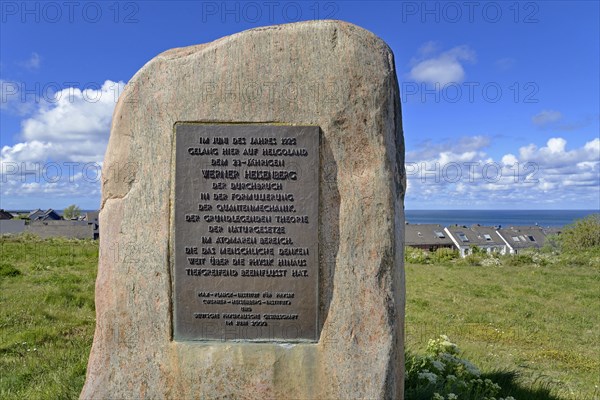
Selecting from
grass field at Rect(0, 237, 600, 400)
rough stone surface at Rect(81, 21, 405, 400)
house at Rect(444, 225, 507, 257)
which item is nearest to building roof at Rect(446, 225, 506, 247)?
house at Rect(444, 225, 507, 257)

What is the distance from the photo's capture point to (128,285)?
3441 mm

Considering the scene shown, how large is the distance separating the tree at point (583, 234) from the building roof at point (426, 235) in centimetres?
1827

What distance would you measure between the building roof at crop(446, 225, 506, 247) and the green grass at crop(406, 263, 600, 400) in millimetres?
32997

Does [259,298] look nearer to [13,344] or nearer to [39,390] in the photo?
[39,390]

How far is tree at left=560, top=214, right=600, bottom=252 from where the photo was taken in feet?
84.4

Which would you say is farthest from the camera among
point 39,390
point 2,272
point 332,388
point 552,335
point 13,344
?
point 2,272

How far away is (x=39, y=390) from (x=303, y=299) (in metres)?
2.90

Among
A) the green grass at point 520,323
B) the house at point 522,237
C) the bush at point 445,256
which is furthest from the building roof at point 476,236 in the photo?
the green grass at point 520,323

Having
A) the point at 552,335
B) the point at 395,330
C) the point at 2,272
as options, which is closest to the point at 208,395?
the point at 395,330

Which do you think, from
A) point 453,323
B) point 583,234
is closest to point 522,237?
point 583,234

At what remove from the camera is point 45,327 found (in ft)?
22.6

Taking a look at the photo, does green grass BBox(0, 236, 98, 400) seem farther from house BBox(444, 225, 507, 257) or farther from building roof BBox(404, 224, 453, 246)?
house BBox(444, 225, 507, 257)

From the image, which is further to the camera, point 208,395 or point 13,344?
point 13,344

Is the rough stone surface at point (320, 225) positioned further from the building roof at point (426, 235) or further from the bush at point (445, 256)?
the building roof at point (426, 235)
